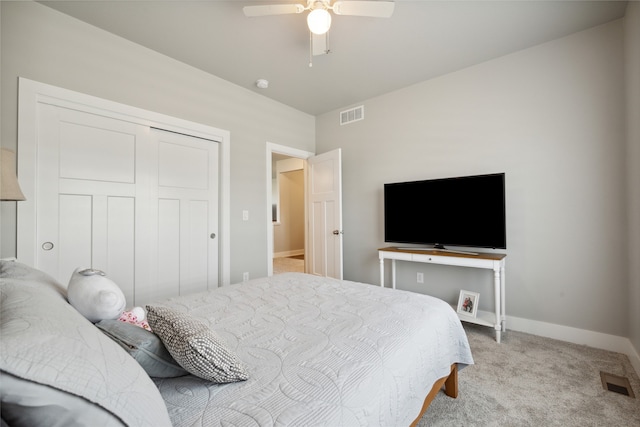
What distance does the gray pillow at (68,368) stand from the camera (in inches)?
18.4

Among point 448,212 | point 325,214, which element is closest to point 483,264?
point 448,212

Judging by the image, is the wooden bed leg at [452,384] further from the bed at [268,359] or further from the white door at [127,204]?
the white door at [127,204]

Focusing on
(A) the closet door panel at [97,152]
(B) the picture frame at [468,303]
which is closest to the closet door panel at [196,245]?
(A) the closet door panel at [97,152]

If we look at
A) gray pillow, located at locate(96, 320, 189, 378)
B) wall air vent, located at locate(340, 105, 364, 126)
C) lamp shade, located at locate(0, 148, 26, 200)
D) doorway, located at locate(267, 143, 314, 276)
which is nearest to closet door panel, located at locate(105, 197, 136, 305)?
lamp shade, located at locate(0, 148, 26, 200)

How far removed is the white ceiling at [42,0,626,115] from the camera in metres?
2.13

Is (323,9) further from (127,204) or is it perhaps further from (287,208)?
(287,208)

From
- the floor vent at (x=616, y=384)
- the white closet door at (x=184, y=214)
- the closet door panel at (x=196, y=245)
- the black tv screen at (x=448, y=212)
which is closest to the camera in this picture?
the floor vent at (x=616, y=384)

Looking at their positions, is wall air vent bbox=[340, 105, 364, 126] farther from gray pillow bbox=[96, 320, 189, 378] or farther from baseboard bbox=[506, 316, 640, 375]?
gray pillow bbox=[96, 320, 189, 378]

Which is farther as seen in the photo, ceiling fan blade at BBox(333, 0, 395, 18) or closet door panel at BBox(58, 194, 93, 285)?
closet door panel at BBox(58, 194, 93, 285)

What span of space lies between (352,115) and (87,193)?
3.21m

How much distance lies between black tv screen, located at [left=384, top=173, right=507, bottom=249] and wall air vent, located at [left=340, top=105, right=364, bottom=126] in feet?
3.92

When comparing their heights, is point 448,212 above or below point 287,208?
below

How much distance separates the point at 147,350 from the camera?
0.85 metres

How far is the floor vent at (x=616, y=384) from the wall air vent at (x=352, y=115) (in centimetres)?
348
